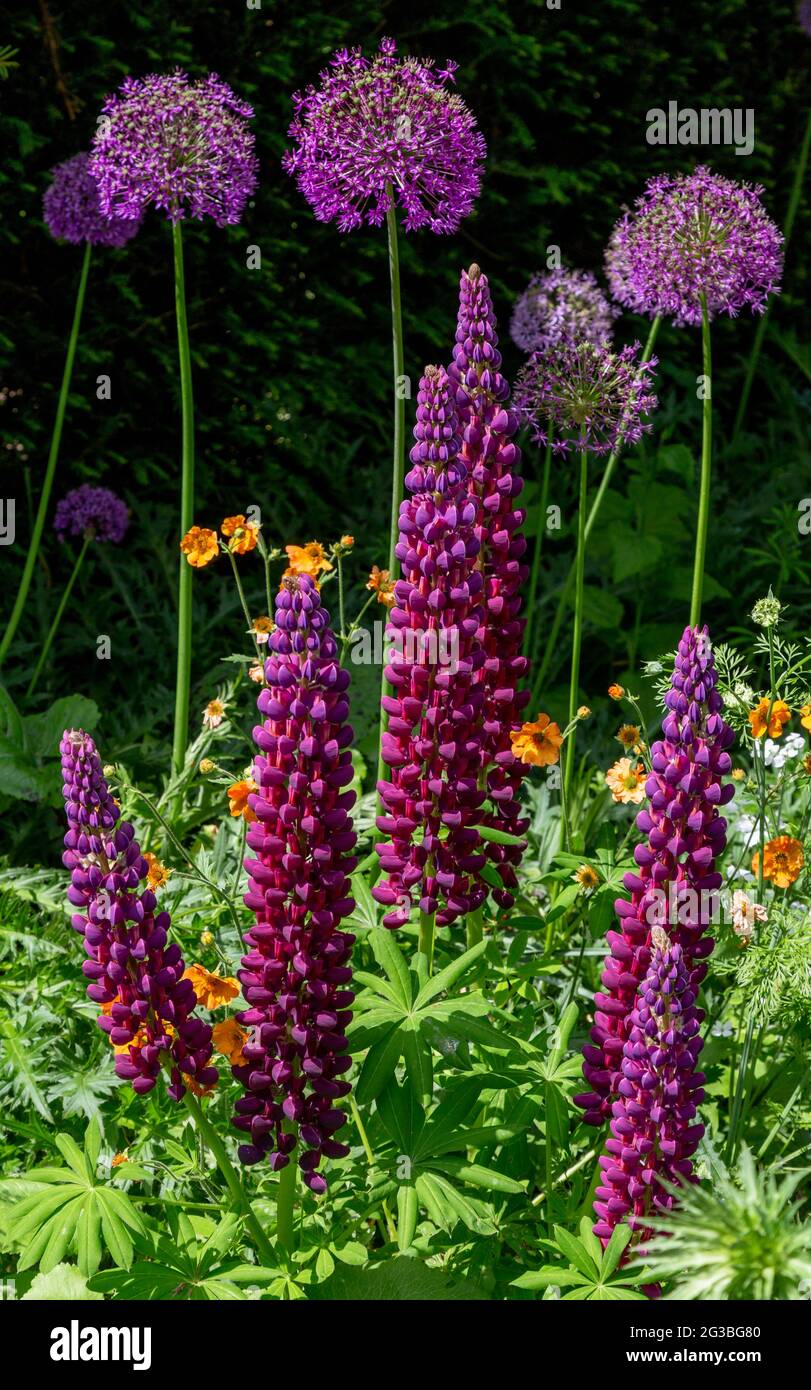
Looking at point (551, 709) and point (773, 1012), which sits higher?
point (551, 709)

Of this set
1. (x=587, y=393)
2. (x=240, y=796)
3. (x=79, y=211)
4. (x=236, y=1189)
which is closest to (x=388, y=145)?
(x=587, y=393)

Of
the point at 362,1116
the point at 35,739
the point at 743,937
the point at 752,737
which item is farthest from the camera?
the point at 35,739

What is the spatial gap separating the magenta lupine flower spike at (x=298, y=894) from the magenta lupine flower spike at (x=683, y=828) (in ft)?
1.49

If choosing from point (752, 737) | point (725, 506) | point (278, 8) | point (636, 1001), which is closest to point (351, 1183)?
point (636, 1001)

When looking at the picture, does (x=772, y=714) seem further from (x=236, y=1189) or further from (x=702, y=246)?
(x=236, y=1189)

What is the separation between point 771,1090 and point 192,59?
487cm

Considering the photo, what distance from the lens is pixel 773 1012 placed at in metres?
2.61

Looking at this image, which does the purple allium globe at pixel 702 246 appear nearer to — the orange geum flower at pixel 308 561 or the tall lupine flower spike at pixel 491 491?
the tall lupine flower spike at pixel 491 491

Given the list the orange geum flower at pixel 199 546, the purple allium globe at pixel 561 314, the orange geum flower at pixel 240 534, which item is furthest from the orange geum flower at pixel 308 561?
the purple allium globe at pixel 561 314

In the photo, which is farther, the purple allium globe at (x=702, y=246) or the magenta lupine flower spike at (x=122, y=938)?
the purple allium globe at (x=702, y=246)

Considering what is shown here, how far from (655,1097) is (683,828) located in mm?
418

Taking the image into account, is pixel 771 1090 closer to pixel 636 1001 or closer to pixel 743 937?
pixel 743 937

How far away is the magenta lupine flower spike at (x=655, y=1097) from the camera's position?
6.73 feet
